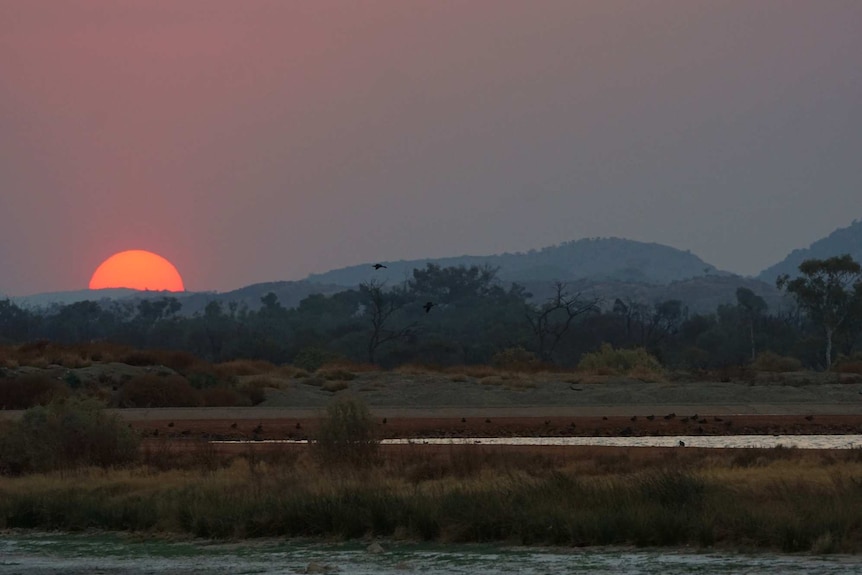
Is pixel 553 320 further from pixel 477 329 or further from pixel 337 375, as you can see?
pixel 337 375

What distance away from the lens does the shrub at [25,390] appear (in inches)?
1679

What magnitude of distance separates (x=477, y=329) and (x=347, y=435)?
105030 mm

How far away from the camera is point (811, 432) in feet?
113

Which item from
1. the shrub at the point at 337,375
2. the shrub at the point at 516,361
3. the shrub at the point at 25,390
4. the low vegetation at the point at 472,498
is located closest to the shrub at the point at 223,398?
the shrub at the point at 25,390

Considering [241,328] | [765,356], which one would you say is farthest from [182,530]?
[241,328]

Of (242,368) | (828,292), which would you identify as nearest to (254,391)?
(242,368)

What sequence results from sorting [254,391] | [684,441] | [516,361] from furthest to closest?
[516,361] → [254,391] → [684,441]

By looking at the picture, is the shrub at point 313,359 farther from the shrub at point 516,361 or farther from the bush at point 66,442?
the bush at point 66,442

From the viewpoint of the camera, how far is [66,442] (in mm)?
25609

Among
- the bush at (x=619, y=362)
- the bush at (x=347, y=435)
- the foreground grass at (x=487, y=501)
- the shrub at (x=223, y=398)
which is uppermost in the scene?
the bush at (x=619, y=362)

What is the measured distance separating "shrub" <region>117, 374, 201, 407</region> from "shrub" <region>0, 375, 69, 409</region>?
89.1 inches

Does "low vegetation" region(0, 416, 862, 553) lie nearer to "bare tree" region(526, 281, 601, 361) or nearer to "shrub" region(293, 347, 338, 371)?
"shrub" region(293, 347, 338, 371)

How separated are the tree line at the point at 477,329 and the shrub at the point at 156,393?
77.6ft

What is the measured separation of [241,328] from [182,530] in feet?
356
